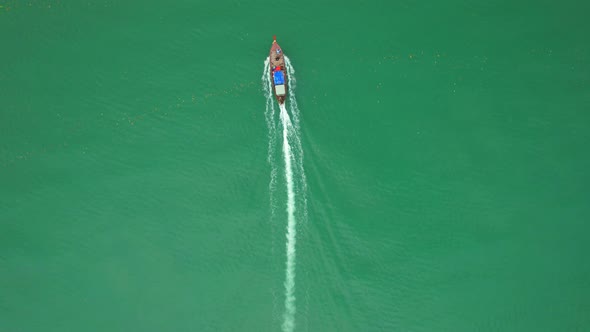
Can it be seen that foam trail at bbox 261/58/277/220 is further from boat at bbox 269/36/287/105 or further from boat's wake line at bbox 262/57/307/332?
boat at bbox 269/36/287/105

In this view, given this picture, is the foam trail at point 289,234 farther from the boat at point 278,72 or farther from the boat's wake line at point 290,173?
the boat at point 278,72

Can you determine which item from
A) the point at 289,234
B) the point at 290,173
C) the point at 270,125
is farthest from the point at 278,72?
the point at 289,234

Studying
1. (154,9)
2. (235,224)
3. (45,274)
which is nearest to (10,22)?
(154,9)

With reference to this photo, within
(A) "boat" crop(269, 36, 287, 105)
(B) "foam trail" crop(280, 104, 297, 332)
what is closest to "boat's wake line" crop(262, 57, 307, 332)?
(B) "foam trail" crop(280, 104, 297, 332)

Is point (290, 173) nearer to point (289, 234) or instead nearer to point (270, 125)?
point (270, 125)

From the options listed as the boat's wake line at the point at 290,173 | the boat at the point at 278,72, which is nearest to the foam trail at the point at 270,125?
the boat's wake line at the point at 290,173

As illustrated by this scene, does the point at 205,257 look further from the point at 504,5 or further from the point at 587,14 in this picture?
the point at 587,14
